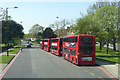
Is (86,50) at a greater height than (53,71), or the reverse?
(86,50)

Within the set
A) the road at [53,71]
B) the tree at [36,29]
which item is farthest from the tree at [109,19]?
the tree at [36,29]

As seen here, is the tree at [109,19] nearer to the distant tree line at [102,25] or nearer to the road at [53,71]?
the distant tree line at [102,25]

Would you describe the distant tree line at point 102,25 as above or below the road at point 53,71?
above

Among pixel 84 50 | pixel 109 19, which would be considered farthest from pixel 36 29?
pixel 84 50

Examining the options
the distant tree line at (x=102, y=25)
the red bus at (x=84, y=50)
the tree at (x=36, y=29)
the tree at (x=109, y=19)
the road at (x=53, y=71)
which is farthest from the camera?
the tree at (x=36, y=29)

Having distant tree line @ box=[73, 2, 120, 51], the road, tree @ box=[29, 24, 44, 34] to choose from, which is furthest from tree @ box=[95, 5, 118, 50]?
tree @ box=[29, 24, 44, 34]

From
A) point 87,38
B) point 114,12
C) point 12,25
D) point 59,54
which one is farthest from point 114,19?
point 12,25

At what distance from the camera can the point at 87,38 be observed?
19.4 m

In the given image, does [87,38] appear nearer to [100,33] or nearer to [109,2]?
[100,33]

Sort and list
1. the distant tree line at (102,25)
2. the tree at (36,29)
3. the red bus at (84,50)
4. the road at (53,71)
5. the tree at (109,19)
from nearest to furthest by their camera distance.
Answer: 1. the road at (53,71)
2. the red bus at (84,50)
3. the distant tree line at (102,25)
4. the tree at (109,19)
5. the tree at (36,29)

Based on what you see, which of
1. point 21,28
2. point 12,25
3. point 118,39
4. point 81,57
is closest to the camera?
point 81,57

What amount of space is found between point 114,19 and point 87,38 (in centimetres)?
2178

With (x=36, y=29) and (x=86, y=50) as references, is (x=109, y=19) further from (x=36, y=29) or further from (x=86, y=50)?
(x=36, y=29)

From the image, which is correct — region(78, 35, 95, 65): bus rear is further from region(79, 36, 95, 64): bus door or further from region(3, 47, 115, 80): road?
region(3, 47, 115, 80): road
